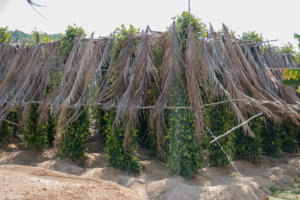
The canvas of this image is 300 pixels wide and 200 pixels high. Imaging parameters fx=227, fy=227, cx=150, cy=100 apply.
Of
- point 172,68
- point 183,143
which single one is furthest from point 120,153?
point 172,68

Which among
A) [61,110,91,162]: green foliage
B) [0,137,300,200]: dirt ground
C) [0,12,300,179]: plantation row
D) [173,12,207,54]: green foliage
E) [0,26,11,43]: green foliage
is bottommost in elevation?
[0,137,300,200]: dirt ground

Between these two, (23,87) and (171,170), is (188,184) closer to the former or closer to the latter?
(171,170)

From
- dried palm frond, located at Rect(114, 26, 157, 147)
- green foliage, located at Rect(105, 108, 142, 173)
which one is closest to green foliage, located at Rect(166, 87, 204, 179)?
dried palm frond, located at Rect(114, 26, 157, 147)

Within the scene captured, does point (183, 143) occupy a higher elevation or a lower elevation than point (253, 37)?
lower

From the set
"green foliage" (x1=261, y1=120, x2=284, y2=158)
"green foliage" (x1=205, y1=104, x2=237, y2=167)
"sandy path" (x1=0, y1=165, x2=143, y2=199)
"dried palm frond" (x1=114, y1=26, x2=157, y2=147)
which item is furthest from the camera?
"green foliage" (x1=261, y1=120, x2=284, y2=158)

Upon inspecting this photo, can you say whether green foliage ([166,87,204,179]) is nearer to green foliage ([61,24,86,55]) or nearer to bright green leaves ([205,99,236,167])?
bright green leaves ([205,99,236,167])

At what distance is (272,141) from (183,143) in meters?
4.69

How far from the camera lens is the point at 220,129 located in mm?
6652

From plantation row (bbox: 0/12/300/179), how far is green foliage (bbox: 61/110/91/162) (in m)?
0.03

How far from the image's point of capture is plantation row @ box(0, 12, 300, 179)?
5406 mm

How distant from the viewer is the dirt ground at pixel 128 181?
3945 mm

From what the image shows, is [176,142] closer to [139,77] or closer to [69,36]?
[139,77]

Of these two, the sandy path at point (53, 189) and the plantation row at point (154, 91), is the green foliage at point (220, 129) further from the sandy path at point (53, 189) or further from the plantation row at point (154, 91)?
the sandy path at point (53, 189)

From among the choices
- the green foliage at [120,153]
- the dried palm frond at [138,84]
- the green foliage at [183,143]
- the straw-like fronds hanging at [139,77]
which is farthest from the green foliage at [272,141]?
the green foliage at [120,153]
